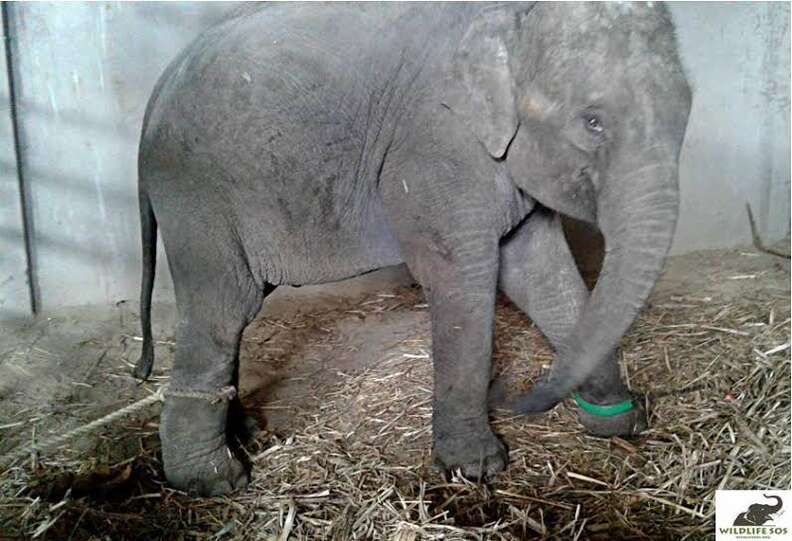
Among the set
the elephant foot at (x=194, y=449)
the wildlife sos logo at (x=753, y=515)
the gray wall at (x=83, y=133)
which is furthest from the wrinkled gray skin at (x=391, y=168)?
the gray wall at (x=83, y=133)

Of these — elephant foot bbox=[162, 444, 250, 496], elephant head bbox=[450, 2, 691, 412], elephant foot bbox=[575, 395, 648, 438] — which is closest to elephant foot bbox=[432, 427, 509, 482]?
elephant foot bbox=[575, 395, 648, 438]

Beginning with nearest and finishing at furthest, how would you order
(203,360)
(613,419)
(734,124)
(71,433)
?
(71,433)
(203,360)
(613,419)
(734,124)

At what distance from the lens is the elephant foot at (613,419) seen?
9.43 feet

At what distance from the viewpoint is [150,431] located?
10.0ft

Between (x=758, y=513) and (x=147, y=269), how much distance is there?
6.64ft

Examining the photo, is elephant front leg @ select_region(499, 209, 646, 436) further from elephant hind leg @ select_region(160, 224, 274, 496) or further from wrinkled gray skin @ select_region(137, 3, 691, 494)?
elephant hind leg @ select_region(160, 224, 274, 496)

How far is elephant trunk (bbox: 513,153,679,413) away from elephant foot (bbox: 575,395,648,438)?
81 centimetres

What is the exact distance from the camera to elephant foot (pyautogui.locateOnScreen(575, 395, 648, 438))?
288 cm

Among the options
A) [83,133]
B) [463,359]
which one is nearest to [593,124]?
[463,359]

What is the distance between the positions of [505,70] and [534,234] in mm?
739

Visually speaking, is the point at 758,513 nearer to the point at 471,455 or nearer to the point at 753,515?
the point at 753,515

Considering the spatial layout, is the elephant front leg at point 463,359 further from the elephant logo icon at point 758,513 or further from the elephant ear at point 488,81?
the elephant logo icon at point 758,513

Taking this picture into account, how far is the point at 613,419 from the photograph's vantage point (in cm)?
287

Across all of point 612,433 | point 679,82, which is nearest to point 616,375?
point 612,433
